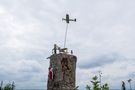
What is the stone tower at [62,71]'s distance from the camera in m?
14.4

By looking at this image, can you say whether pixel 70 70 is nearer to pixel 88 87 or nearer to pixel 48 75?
pixel 48 75

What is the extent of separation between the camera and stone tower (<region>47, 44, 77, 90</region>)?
14.4 metres

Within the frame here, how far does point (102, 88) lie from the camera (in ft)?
63.0

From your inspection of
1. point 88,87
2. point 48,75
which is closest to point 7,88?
point 88,87

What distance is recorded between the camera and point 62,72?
1447cm

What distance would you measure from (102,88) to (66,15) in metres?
6.31

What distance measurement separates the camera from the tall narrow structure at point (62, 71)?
14359 mm

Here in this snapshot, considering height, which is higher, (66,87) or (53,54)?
(53,54)

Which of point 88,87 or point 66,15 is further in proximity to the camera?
point 88,87

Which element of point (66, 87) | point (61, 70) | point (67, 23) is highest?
point (67, 23)

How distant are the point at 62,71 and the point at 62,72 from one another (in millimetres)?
58

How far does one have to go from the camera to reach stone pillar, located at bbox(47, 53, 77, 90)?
14.4 m

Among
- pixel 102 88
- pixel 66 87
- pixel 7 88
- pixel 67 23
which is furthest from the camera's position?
pixel 7 88

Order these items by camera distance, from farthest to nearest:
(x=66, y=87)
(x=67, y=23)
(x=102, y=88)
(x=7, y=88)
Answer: (x=7, y=88) < (x=102, y=88) < (x=67, y=23) < (x=66, y=87)
